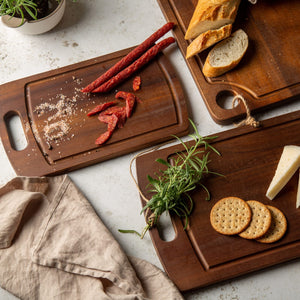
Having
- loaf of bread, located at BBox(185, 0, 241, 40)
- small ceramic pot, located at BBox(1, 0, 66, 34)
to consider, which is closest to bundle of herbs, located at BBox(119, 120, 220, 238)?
loaf of bread, located at BBox(185, 0, 241, 40)

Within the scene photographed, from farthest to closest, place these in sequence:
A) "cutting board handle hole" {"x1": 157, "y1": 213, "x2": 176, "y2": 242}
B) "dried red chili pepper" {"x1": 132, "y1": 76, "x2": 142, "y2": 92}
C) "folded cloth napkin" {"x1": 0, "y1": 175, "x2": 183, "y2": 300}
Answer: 1. "dried red chili pepper" {"x1": 132, "y1": 76, "x2": 142, "y2": 92}
2. "cutting board handle hole" {"x1": 157, "y1": 213, "x2": 176, "y2": 242}
3. "folded cloth napkin" {"x1": 0, "y1": 175, "x2": 183, "y2": 300}

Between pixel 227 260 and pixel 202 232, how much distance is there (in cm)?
18

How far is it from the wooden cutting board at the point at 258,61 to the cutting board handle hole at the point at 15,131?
1.04 metres

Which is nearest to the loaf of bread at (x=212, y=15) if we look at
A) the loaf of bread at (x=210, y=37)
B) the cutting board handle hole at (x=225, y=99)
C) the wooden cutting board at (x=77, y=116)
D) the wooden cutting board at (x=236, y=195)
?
the loaf of bread at (x=210, y=37)

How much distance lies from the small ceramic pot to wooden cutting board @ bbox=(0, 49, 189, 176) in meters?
0.30

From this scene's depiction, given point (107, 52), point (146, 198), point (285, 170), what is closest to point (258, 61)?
point (285, 170)

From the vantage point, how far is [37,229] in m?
2.16

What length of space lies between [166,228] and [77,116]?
793 mm

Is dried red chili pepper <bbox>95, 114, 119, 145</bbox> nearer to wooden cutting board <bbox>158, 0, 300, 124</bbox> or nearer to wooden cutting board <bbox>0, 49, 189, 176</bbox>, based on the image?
wooden cutting board <bbox>0, 49, 189, 176</bbox>

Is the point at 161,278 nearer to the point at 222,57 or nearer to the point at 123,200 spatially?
the point at 123,200

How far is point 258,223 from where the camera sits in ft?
6.76

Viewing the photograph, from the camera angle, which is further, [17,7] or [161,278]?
[17,7]

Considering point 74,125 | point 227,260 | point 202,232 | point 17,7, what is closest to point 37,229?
point 74,125

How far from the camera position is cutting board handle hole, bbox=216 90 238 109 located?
2381 mm
